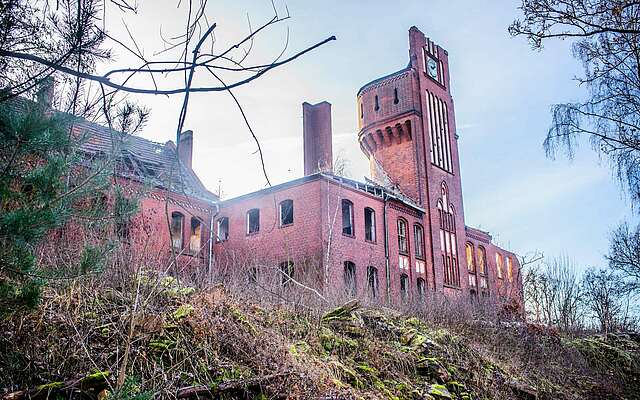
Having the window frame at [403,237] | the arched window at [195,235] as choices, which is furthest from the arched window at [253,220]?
the window frame at [403,237]

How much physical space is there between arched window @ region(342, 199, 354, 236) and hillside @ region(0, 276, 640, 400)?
37.7 ft

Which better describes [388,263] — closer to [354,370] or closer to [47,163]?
[354,370]

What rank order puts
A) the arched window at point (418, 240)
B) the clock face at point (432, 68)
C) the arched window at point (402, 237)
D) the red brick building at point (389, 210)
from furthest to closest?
the clock face at point (432, 68)
the arched window at point (418, 240)
the arched window at point (402, 237)
the red brick building at point (389, 210)

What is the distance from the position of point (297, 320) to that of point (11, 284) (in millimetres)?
4986

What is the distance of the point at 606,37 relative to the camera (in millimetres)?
7691

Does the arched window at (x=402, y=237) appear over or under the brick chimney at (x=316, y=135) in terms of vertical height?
under

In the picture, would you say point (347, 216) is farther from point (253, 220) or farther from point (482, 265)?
point (482, 265)

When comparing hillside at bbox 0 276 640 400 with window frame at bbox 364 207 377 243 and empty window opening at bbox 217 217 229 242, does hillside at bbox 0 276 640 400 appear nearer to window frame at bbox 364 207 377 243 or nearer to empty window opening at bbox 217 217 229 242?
window frame at bbox 364 207 377 243

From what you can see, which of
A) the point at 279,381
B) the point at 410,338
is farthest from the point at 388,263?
the point at 279,381

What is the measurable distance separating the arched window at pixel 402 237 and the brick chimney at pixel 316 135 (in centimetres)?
474

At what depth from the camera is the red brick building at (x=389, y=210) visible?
2111 centimetres

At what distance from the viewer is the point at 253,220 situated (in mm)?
23453

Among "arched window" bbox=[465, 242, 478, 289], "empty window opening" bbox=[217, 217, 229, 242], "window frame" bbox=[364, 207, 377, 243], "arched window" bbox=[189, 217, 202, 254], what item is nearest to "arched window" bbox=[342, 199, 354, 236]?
"window frame" bbox=[364, 207, 377, 243]

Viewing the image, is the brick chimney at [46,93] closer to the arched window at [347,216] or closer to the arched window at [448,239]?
the arched window at [347,216]
